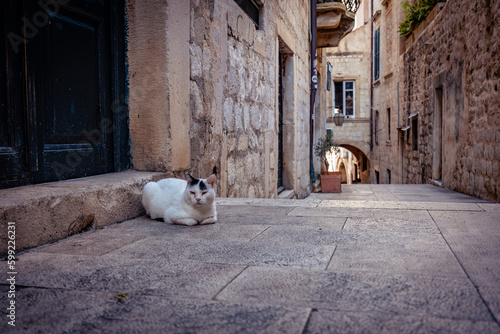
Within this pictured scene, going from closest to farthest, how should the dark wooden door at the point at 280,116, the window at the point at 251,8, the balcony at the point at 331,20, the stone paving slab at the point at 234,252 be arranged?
the stone paving slab at the point at 234,252, the window at the point at 251,8, the dark wooden door at the point at 280,116, the balcony at the point at 331,20

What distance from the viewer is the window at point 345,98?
2038 centimetres

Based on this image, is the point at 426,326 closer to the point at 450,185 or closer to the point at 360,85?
the point at 450,185

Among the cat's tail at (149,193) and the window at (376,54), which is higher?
the window at (376,54)

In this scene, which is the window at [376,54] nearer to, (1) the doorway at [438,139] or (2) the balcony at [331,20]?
(2) the balcony at [331,20]

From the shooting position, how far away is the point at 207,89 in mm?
3959

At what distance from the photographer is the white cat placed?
2680mm

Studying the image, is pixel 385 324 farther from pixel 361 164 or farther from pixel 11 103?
pixel 361 164

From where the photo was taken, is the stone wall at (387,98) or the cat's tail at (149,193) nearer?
the cat's tail at (149,193)

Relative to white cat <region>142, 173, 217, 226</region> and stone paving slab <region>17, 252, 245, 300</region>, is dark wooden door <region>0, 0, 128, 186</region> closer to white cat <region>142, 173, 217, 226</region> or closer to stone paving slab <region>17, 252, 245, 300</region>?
white cat <region>142, 173, 217, 226</region>

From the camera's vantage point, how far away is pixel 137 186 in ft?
9.83

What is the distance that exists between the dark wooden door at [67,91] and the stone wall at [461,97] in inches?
182

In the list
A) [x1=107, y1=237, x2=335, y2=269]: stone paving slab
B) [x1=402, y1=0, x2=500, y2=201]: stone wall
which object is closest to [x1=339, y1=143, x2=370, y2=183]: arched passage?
[x1=402, y1=0, x2=500, y2=201]: stone wall

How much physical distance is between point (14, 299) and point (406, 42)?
1277 centimetres

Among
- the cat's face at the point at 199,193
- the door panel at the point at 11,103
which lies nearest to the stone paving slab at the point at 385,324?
the cat's face at the point at 199,193
